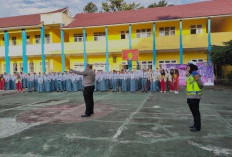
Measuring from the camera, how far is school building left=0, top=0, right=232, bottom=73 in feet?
74.2

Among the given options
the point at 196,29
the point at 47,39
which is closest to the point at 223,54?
the point at 196,29

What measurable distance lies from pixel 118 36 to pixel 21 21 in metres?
11.9

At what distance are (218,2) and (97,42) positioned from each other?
1359 centimetres

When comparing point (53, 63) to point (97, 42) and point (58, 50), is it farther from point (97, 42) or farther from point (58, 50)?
point (97, 42)

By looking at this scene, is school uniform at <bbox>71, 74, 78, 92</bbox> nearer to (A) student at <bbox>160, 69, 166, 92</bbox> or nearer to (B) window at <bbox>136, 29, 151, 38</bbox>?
(A) student at <bbox>160, 69, 166, 92</bbox>

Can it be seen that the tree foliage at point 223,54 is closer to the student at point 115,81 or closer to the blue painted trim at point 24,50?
the student at point 115,81

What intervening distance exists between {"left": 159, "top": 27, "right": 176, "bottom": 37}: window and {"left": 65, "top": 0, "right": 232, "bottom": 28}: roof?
64.1 inches

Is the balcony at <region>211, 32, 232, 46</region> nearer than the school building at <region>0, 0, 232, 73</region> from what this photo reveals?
Yes

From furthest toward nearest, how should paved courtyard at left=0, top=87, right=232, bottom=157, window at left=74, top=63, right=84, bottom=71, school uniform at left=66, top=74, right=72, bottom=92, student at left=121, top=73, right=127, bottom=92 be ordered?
window at left=74, top=63, right=84, bottom=71, school uniform at left=66, top=74, right=72, bottom=92, student at left=121, top=73, right=127, bottom=92, paved courtyard at left=0, top=87, right=232, bottom=157

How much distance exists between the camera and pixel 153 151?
4586 mm

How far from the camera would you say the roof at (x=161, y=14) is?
22250 mm

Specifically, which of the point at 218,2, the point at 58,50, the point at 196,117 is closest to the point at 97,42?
the point at 58,50

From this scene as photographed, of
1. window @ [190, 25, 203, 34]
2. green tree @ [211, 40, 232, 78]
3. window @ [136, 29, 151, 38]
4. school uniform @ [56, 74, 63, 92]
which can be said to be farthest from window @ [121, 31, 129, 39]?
school uniform @ [56, 74, 63, 92]

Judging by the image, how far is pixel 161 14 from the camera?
2438 centimetres
